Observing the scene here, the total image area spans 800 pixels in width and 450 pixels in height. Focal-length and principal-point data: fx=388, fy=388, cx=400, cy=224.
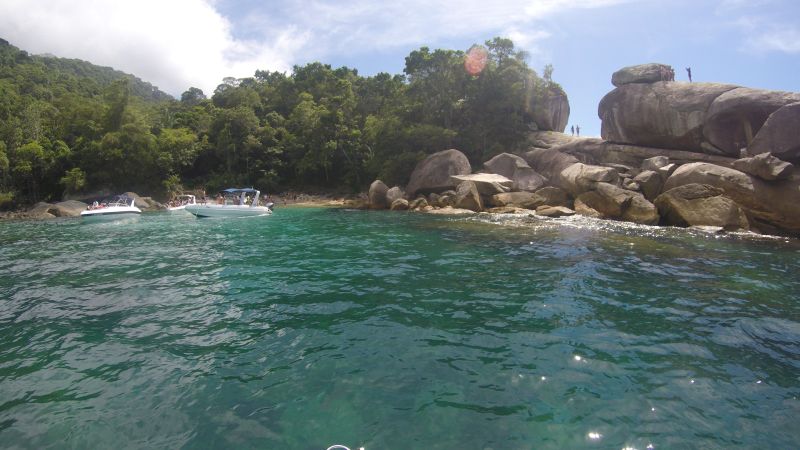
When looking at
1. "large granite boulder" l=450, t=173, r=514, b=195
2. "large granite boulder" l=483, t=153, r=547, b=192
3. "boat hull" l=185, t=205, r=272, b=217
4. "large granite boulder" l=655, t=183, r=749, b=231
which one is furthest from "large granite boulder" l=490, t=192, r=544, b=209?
"boat hull" l=185, t=205, r=272, b=217

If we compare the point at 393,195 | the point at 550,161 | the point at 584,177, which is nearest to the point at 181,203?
the point at 393,195

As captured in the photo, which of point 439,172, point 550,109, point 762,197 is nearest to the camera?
point 762,197

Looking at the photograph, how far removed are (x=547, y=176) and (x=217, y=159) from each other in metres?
48.4

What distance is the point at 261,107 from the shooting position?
212ft

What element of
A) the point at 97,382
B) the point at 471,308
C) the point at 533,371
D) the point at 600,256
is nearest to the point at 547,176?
the point at 600,256

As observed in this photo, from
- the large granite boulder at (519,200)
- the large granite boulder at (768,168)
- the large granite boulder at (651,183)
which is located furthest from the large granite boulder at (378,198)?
the large granite boulder at (768,168)

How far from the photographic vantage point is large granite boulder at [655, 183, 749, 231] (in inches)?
742

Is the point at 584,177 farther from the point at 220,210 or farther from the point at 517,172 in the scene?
the point at 220,210

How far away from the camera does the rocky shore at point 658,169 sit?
19.2m

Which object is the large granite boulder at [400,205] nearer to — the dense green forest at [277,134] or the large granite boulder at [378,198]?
the large granite boulder at [378,198]

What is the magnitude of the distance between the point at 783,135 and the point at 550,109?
82.5 feet

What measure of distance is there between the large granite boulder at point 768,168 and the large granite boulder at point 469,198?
49.6ft

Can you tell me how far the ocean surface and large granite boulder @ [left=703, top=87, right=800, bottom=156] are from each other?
1636cm

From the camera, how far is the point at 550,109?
144ft
